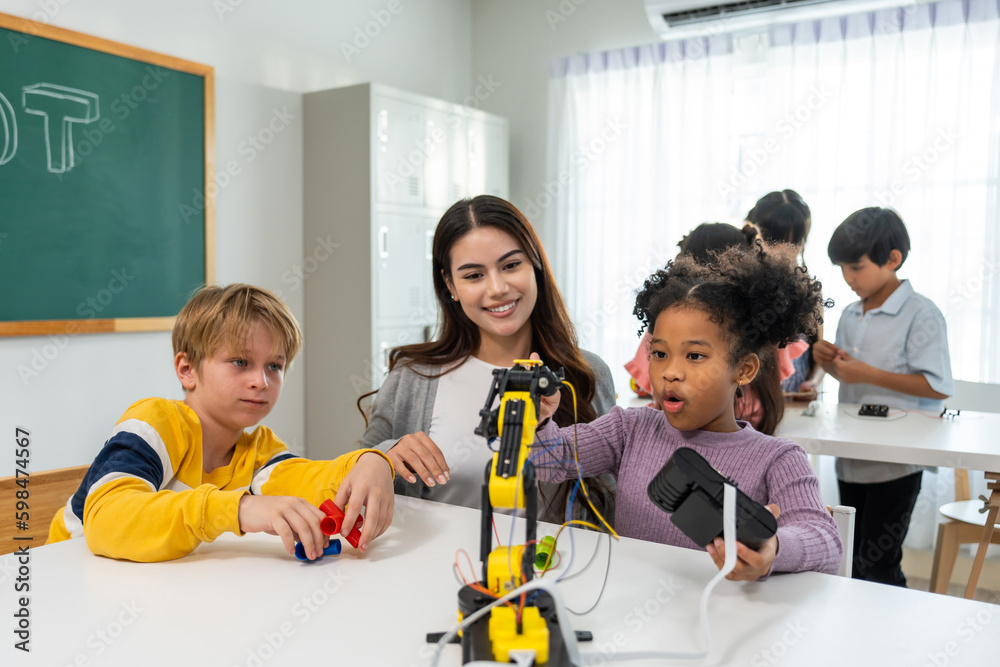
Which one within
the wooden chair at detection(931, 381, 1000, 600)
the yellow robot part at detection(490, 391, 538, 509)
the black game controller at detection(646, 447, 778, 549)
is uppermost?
the yellow robot part at detection(490, 391, 538, 509)

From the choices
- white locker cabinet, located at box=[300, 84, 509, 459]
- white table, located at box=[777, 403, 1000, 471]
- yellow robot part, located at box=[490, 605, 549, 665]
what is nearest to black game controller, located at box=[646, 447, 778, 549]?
yellow robot part, located at box=[490, 605, 549, 665]

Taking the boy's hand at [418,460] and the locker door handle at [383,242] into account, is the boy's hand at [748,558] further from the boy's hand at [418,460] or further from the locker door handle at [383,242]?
the locker door handle at [383,242]

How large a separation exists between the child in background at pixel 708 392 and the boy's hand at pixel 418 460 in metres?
0.17

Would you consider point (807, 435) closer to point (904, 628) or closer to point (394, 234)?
point (904, 628)

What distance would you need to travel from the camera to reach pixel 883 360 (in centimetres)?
251

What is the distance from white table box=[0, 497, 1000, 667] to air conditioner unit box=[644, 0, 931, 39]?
3326 mm

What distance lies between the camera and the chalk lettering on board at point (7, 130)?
2.51 metres

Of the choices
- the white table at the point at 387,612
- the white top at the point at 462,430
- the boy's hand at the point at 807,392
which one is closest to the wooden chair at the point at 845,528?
the white table at the point at 387,612

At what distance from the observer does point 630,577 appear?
36.2 inches

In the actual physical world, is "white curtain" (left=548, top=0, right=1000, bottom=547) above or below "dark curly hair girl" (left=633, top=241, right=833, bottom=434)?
above

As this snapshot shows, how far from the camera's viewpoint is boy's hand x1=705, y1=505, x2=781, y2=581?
2.72 feet

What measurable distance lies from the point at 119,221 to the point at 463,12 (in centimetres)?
269

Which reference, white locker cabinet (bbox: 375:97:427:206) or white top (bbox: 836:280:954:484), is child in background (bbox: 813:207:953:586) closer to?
white top (bbox: 836:280:954:484)

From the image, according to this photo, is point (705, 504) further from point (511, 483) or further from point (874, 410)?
point (874, 410)
